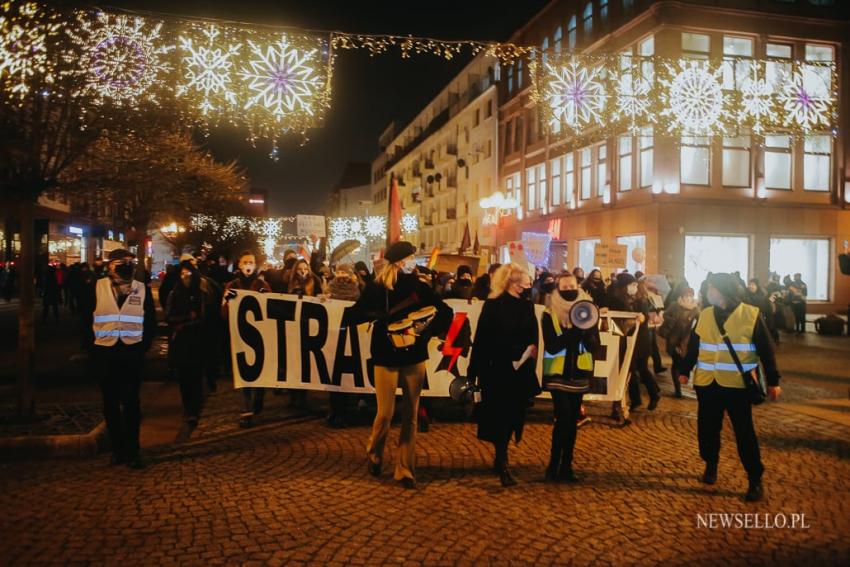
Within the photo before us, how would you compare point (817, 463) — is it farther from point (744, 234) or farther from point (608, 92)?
point (744, 234)

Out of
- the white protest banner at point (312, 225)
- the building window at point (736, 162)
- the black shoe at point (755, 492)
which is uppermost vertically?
the building window at point (736, 162)

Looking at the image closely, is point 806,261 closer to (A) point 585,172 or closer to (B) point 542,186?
(A) point 585,172

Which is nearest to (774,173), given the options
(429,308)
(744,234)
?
(744,234)

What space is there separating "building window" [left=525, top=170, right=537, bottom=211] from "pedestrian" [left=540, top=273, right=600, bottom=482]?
114 feet

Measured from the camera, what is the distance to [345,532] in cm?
452

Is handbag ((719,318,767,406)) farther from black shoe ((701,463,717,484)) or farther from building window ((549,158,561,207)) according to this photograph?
building window ((549,158,561,207))

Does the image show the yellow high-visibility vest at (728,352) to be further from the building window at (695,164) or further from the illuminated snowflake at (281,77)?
the building window at (695,164)

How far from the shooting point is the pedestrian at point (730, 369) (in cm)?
535

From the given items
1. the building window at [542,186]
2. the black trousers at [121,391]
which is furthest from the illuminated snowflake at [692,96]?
the building window at [542,186]

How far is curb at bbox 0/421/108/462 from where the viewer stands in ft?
20.5

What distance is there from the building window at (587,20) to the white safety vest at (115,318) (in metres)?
31.5

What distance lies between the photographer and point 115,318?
239 inches

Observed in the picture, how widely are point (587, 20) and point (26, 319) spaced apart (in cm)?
3201
